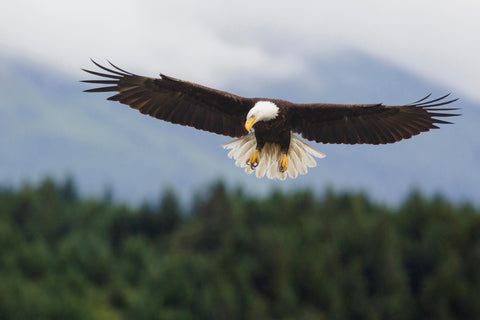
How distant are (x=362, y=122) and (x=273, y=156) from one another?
127 cm

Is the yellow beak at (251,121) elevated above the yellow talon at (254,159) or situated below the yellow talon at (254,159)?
above

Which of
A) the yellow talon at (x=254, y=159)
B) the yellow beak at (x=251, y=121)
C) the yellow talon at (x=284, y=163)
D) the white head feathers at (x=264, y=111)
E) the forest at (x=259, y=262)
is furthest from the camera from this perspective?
the forest at (x=259, y=262)

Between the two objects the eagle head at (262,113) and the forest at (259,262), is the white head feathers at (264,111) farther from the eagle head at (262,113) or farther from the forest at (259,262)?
the forest at (259,262)

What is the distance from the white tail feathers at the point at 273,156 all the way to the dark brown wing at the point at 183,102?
0.43 m

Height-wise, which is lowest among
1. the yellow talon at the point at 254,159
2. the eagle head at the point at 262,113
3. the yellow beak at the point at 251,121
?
the yellow talon at the point at 254,159

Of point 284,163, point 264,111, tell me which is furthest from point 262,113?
point 284,163

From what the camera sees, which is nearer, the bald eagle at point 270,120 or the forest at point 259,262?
the bald eagle at point 270,120

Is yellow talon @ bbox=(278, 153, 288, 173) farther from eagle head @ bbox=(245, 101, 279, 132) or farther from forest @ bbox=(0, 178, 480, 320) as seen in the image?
forest @ bbox=(0, 178, 480, 320)

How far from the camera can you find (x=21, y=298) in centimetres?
6125

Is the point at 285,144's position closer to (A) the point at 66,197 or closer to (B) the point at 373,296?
(B) the point at 373,296

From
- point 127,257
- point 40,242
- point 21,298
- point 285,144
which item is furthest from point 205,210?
point 285,144

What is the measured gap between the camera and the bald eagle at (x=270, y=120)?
941cm

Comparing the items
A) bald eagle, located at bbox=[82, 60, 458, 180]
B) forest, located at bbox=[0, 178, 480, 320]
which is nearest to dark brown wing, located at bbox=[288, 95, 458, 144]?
bald eagle, located at bbox=[82, 60, 458, 180]

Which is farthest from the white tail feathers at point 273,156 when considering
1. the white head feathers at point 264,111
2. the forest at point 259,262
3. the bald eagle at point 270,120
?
the forest at point 259,262
